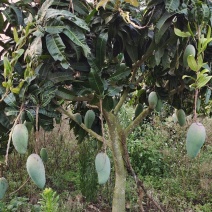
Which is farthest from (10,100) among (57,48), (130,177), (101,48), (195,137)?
(130,177)

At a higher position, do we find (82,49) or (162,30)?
(162,30)

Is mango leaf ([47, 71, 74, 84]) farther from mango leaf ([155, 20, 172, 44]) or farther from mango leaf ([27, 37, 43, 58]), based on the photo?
mango leaf ([155, 20, 172, 44])

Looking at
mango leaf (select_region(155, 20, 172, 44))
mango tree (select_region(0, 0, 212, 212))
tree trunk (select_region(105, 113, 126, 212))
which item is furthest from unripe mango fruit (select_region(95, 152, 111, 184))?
tree trunk (select_region(105, 113, 126, 212))

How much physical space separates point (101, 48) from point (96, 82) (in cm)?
11

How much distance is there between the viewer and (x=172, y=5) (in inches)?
41.6

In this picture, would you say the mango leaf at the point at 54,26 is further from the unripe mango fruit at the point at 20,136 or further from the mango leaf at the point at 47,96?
the unripe mango fruit at the point at 20,136

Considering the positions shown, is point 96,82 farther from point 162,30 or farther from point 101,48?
point 162,30

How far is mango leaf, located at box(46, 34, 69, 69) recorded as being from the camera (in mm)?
927

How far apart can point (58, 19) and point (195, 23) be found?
0.43 metres

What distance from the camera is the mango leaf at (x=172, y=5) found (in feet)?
3.46

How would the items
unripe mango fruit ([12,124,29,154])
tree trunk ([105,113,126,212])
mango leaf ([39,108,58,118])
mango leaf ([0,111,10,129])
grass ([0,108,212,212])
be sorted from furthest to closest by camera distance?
grass ([0,108,212,212])
tree trunk ([105,113,126,212])
mango leaf ([0,111,10,129])
mango leaf ([39,108,58,118])
unripe mango fruit ([12,124,29,154])

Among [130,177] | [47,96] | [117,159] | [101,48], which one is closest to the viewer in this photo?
[47,96]

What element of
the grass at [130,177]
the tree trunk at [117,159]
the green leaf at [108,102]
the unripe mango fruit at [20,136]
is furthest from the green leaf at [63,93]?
the grass at [130,177]

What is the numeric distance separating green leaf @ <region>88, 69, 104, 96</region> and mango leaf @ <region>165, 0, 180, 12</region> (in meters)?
0.30
